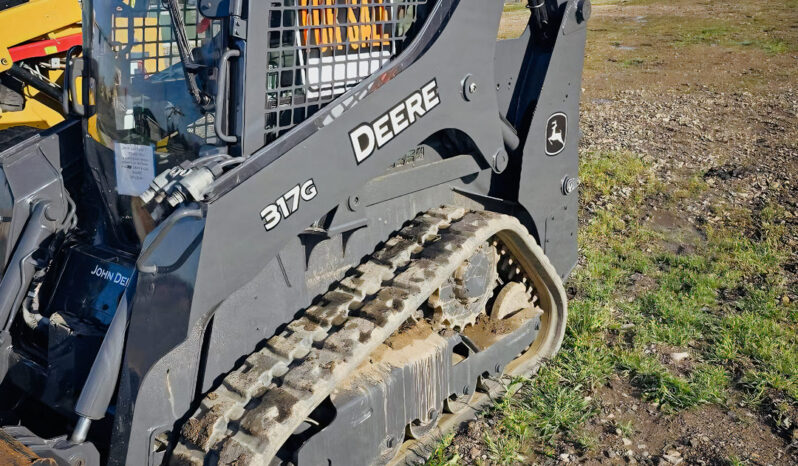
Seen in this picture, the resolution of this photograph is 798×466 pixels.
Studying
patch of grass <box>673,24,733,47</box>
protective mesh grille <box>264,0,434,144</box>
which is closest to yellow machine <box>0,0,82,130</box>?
protective mesh grille <box>264,0,434,144</box>

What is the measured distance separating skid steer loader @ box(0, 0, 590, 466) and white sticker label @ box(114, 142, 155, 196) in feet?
0.04

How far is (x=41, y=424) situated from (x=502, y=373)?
2.17m

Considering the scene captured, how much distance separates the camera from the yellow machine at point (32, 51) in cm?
601

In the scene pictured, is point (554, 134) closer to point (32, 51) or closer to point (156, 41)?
point (156, 41)

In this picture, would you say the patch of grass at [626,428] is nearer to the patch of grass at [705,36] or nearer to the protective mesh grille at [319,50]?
the protective mesh grille at [319,50]

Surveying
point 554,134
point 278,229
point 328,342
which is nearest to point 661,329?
point 554,134

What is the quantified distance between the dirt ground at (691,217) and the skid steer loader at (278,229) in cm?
60

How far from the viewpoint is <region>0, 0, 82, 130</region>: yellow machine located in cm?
601

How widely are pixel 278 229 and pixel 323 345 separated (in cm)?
47

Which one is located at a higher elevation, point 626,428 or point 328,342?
point 328,342

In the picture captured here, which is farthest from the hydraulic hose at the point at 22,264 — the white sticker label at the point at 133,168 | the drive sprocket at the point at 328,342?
the drive sprocket at the point at 328,342

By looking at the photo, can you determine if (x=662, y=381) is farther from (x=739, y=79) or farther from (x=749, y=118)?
(x=739, y=79)

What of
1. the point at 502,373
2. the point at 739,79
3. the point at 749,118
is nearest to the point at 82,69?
the point at 502,373

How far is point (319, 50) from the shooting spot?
10.0 feet
